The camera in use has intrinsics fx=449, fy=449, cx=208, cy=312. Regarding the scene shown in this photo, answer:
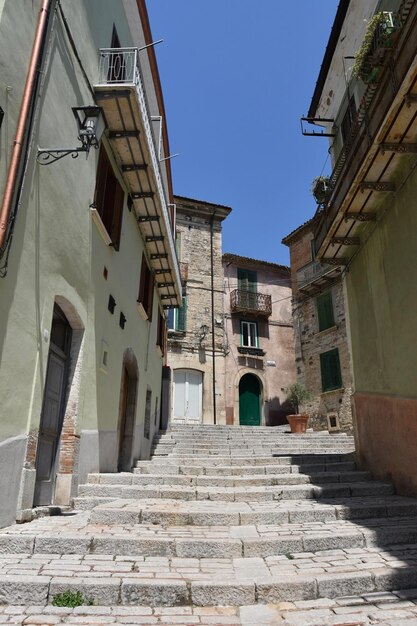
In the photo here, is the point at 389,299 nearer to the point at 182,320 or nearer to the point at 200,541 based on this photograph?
the point at 200,541

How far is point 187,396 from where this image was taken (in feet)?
64.5

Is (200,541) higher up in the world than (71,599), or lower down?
higher up

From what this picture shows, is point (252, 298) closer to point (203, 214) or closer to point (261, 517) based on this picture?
point (203, 214)

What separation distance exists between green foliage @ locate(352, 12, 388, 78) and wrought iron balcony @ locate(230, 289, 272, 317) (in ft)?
51.6

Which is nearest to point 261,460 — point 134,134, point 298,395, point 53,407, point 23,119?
point 53,407

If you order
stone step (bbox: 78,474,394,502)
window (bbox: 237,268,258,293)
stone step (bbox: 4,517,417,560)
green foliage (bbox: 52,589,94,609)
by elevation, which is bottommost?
green foliage (bbox: 52,589,94,609)

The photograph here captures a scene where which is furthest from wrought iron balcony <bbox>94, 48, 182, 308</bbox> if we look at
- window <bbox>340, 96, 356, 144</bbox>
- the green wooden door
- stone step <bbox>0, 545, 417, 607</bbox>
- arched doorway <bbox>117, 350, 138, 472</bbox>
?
the green wooden door

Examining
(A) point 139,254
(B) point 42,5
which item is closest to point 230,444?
(A) point 139,254

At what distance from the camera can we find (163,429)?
1404cm

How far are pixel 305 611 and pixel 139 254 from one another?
8458 millimetres

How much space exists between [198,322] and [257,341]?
379 centimetres

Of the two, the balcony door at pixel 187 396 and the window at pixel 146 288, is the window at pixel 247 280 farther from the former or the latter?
the window at pixel 146 288

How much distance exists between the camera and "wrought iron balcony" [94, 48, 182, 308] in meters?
7.10

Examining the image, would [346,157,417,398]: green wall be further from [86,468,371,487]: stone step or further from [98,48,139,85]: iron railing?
[98,48,139,85]: iron railing
